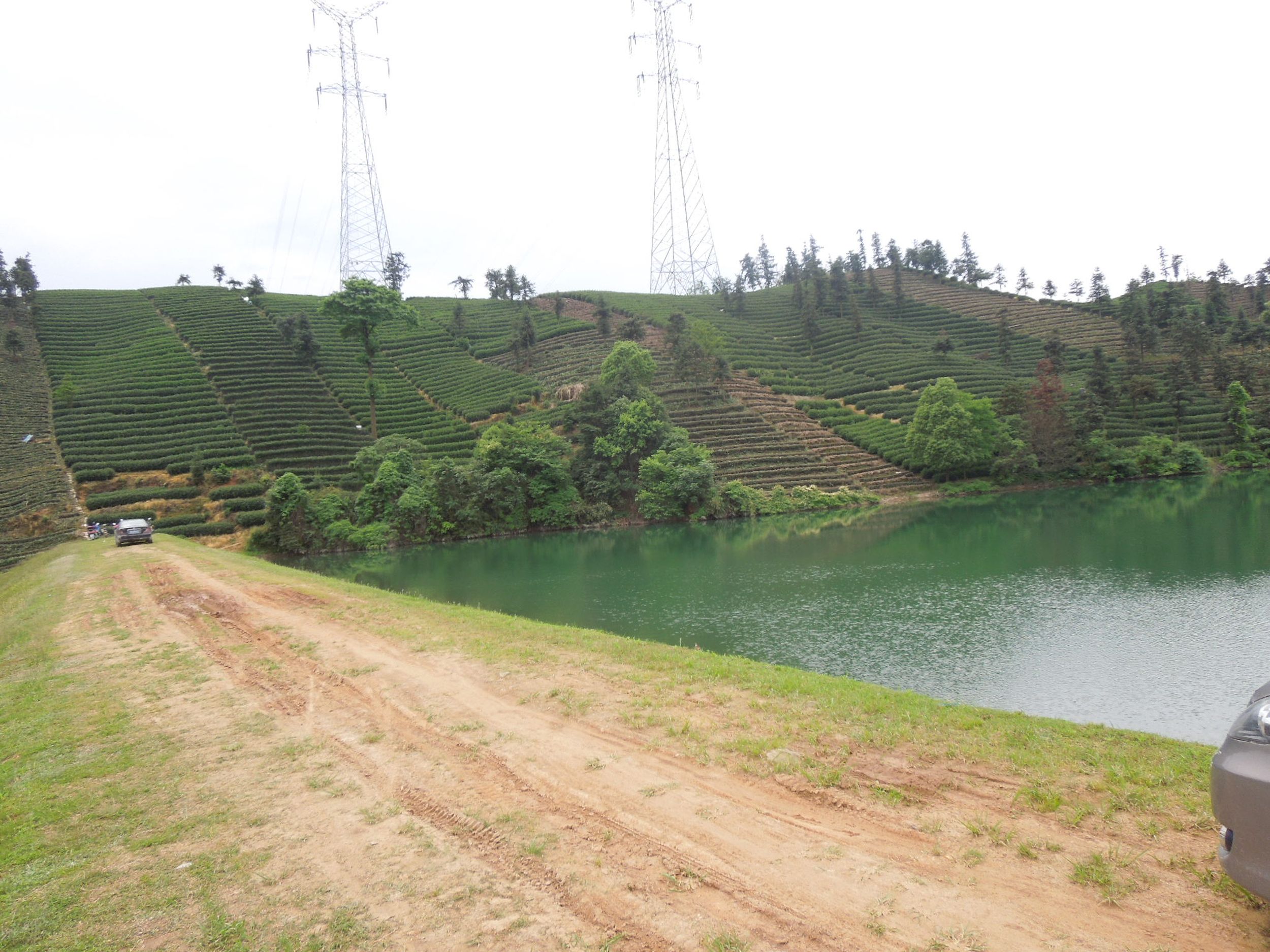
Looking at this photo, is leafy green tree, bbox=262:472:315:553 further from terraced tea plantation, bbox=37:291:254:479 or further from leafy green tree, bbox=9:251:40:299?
leafy green tree, bbox=9:251:40:299

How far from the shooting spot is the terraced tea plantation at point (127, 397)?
4953cm

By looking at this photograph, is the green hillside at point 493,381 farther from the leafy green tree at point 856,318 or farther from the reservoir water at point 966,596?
the reservoir water at point 966,596

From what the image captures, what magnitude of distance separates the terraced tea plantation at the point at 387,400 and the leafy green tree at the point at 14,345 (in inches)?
922

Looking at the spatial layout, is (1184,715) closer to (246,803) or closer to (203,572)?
(246,803)

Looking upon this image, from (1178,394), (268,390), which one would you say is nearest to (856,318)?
(1178,394)

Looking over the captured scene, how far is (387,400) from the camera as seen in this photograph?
2603 inches

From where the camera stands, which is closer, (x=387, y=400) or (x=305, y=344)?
(x=387, y=400)

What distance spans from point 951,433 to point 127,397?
6897 centimetres

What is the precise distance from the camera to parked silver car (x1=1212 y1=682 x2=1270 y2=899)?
3379 mm

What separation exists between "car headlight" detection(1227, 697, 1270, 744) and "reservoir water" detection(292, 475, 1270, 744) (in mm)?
8150

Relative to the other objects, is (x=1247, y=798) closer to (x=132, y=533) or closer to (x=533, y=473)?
(x=132, y=533)

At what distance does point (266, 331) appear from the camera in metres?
76.5

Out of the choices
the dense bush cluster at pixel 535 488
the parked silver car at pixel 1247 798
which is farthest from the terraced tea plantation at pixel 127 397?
the parked silver car at pixel 1247 798

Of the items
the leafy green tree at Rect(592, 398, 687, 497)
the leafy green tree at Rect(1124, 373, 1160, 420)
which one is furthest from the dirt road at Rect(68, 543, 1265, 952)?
the leafy green tree at Rect(1124, 373, 1160, 420)
